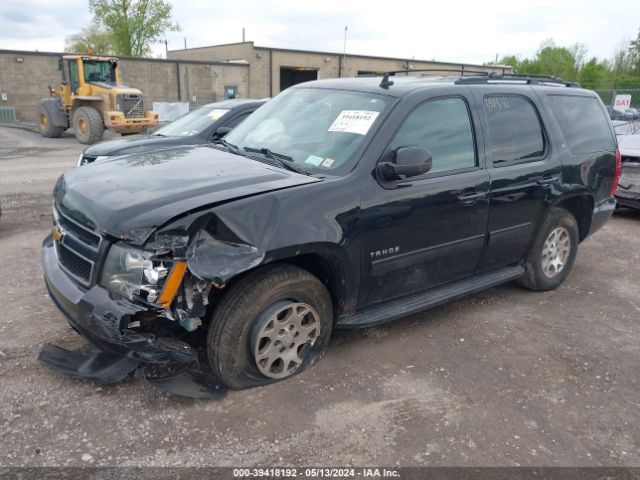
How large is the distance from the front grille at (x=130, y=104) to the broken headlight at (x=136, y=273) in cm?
1591

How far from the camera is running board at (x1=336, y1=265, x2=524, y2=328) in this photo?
353 cm

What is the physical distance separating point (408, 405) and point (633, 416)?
136 centimetres

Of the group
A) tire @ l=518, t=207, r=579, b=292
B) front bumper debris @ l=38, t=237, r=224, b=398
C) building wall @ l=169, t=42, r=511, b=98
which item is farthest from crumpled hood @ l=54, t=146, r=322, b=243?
building wall @ l=169, t=42, r=511, b=98

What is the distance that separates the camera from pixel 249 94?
37500mm

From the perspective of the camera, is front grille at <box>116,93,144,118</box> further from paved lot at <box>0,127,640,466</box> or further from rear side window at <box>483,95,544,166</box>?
rear side window at <box>483,95,544,166</box>

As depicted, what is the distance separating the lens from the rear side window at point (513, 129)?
413 centimetres

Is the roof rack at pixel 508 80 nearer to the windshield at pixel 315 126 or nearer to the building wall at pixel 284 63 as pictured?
the windshield at pixel 315 126

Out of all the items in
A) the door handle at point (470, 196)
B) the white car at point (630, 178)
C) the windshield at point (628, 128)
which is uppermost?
the windshield at point (628, 128)

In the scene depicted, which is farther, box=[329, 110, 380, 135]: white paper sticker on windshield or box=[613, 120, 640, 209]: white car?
box=[613, 120, 640, 209]: white car

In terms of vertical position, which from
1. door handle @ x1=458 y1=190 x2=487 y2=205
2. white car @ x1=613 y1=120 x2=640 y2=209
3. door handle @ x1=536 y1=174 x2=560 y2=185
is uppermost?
door handle @ x1=536 y1=174 x2=560 y2=185

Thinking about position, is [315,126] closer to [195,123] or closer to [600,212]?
[600,212]

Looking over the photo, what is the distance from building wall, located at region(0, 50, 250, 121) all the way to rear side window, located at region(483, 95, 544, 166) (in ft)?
99.0

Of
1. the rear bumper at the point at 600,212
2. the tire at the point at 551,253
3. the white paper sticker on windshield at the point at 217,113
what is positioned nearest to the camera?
the tire at the point at 551,253

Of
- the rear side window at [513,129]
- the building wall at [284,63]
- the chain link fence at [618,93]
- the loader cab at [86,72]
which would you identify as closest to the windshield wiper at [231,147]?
the rear side window at [513,129]
